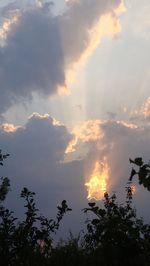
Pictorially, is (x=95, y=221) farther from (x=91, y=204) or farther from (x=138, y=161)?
(x=138, y=161)

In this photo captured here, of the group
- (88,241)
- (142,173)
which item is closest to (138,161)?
(142,173)

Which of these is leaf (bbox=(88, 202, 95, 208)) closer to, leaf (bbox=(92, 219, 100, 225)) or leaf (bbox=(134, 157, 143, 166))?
leaf (bbox=(92, 219, 100, 225))

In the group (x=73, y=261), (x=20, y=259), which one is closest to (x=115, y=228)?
(x=73, y=261)

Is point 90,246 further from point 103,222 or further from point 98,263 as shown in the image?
point 103,222

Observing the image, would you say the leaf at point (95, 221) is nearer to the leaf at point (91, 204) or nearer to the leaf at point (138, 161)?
the leaf at point (91, 204)

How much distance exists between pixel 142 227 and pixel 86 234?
14.7ft

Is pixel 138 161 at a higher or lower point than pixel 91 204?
lower

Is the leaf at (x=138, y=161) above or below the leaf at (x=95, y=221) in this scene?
above

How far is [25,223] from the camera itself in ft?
34.2

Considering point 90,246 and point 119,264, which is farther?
point 90,246

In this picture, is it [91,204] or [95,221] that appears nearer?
[95,221]

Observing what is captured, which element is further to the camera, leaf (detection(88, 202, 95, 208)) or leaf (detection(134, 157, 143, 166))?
leaf (detection(88, 202, 95, 208))

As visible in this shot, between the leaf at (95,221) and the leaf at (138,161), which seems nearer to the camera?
the leaf at (138,161)

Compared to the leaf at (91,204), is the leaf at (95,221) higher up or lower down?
lower down
